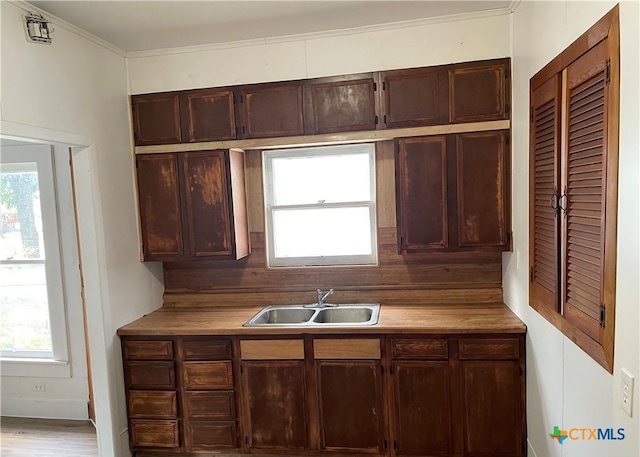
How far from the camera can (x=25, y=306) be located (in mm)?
3486

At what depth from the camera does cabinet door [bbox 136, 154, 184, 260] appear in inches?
117

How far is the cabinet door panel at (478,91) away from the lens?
103 inches

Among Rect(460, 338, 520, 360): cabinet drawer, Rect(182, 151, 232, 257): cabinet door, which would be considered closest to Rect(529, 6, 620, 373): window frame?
Rect(460, 338, 520, 360): cabinet drawer

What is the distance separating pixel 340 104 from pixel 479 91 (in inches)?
34.3

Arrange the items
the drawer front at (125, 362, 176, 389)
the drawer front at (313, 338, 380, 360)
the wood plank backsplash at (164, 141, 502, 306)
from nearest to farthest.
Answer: the drawer front at (313, 338, 380, 360) < the drawer front at (125, 362, 176, 389) < the wood plank backsplash at (164, 141, 502, 306)

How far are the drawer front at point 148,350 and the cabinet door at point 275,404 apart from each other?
1.70ft

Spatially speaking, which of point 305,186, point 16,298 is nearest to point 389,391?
point 305,186

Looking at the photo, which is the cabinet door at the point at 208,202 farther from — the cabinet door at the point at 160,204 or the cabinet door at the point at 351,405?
the cabinet door at the point at 351,405

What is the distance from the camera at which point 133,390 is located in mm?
2828

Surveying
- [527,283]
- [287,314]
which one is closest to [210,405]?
[287,314]

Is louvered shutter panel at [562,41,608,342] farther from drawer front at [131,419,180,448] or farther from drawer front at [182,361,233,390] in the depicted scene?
drawer front at [131,419,180,448]

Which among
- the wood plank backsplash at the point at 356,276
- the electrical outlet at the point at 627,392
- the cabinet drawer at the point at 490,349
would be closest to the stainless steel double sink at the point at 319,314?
the wood plank backsplash at the point at 356,276

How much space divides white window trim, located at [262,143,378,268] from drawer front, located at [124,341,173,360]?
3.03 feet

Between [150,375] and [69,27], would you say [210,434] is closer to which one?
[150,375]
